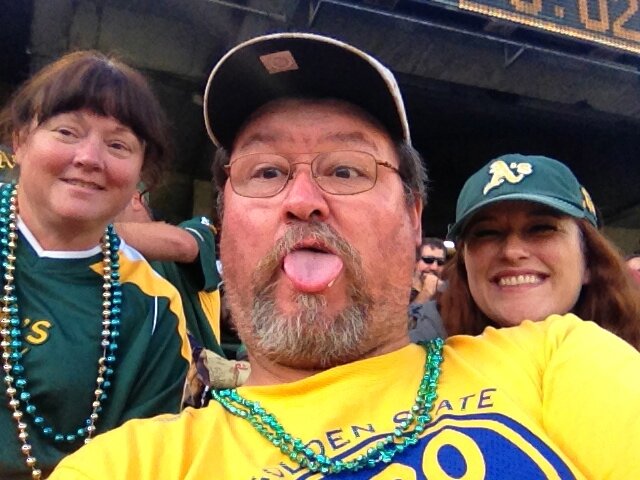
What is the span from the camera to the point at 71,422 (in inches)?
53.7

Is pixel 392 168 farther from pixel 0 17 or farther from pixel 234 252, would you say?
pixel 0 17

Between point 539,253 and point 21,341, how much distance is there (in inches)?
45.4

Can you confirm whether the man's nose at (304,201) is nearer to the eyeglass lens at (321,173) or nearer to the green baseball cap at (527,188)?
the eyeglass lens at (321,173)

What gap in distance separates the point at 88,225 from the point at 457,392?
88cm

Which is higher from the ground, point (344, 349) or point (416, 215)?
point (416, 215)

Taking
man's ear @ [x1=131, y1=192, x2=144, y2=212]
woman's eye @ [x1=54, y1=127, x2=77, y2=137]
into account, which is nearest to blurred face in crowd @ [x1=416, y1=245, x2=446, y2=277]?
man's ear @ [x1=131, y1=192, x2=144, y2=212]

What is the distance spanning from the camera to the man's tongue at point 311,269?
1032mm

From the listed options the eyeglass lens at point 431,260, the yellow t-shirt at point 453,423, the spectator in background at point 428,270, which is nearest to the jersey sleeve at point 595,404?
the yellow t-shirt at point 453,423

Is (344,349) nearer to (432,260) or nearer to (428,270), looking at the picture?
(428,270)

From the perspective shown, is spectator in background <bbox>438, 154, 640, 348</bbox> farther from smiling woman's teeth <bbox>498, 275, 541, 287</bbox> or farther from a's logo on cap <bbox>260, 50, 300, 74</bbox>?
a's logo on cap <bbox>260, 50, 300, 74</bbox>

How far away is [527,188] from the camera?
1578 mm

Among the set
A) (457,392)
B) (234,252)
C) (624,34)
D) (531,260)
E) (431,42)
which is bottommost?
(457,392)

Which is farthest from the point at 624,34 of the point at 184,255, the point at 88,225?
the point at 88,225

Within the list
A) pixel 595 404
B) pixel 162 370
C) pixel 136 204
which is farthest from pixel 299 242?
pixel 136 204
